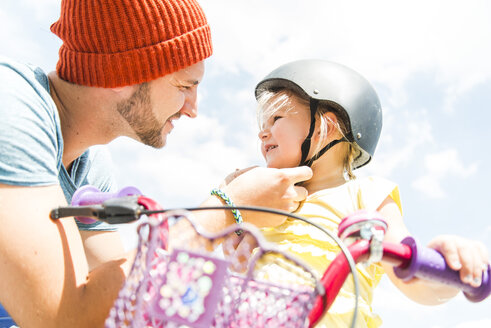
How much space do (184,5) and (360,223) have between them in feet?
6.68

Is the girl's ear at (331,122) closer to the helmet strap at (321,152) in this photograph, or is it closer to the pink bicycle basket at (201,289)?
the helmet strap at (321,152)

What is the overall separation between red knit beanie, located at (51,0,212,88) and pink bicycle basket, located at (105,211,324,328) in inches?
63.1

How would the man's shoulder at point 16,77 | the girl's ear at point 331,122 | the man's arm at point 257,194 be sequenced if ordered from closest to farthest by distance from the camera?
the man's shoulder at point 16,77, the man's arm at point 257,194, the girl's ear at point 331,122

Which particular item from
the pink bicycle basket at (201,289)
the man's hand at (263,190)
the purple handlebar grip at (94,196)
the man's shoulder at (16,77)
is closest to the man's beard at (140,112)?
the man's shoulder at (16,77)

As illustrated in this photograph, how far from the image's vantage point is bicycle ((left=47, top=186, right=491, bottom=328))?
3.48 ft

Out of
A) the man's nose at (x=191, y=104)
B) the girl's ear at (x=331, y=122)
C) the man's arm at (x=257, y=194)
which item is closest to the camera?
the man's arm at (x=257, y=194)

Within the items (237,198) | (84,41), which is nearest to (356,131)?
(237,198)

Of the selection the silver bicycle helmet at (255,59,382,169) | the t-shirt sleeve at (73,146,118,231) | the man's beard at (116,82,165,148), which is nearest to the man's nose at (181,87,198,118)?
the man's beard at (116,82,165,148)

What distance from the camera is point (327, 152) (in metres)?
3.25

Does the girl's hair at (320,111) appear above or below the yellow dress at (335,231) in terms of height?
above

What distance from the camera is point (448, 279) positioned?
122 cm

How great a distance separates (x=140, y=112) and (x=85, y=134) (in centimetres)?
36

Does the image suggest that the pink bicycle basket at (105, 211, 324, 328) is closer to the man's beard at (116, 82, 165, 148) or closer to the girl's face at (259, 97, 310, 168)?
the man's beard at (116, 82, 165, 148)

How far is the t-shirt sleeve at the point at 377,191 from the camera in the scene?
2.84 meters
